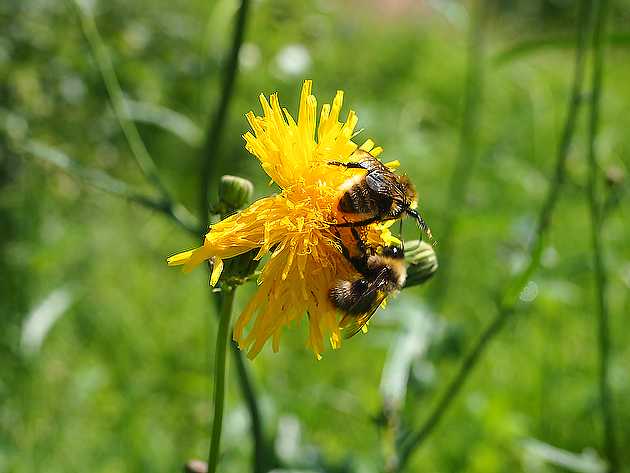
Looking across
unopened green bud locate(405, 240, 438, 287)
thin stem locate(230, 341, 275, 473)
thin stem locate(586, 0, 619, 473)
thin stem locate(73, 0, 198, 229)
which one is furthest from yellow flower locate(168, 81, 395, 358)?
thin stem locate(586, 0, 619, 473)

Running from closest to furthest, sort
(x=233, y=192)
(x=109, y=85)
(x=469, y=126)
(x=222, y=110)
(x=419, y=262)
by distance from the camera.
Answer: (x=233, y=192)
(x=419, y=262)
(x=222, y=110)
(x=109, y=85)
(x=469, y=126)

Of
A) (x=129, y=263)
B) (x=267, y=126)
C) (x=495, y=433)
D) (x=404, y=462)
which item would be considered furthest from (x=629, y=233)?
(x=267, y=126)

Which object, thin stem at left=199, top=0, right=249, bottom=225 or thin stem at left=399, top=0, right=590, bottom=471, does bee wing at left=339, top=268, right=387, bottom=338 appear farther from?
thin stem at left=199, top=0, right=249, bottom=225

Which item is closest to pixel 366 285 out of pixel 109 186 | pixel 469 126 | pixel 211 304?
pixel 109 186

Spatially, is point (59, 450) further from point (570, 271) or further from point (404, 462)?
point (570, 271)

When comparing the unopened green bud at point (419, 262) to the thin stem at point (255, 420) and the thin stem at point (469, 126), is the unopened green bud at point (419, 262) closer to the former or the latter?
the thin stem at point (255, 420)

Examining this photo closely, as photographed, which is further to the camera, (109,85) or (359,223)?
(109,85)

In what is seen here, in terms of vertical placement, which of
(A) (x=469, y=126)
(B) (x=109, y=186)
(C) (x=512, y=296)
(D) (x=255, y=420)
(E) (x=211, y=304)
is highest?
(B) (x=109, y=186)

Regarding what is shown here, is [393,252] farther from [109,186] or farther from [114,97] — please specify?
[114,97]
